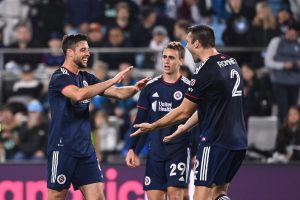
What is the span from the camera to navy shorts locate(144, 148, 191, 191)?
38.6ft

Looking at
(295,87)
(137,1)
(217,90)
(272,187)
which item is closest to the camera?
(217,90)

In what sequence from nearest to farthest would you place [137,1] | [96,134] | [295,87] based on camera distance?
[96,134] → [295,87] → [137,1]

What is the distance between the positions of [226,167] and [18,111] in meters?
8.05

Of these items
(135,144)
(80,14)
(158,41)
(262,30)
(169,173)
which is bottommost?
(169,173)

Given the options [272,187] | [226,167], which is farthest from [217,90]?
[272,187]

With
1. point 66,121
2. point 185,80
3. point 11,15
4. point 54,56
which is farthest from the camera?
point 11,15

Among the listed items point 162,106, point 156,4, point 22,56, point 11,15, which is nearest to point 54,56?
point 22,56

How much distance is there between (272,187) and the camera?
13.4 metres

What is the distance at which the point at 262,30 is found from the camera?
57.6 feet

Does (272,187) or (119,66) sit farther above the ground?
(119,66)

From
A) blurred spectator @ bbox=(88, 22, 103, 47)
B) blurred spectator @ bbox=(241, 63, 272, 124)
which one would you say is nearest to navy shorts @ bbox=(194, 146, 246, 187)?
blurred spectator @ bbox=(241, 63, 272, 124)

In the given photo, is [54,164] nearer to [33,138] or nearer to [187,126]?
Answer: [187,126]

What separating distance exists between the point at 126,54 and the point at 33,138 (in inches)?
94.8

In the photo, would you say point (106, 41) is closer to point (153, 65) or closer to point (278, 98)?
point (153, 65)
